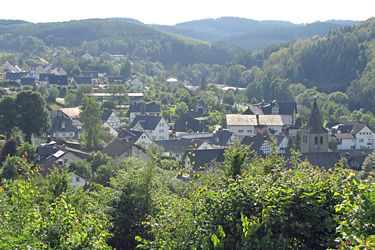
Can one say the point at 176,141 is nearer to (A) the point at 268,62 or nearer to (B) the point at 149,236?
(B) the point at 149,236

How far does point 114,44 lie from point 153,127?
128 metres

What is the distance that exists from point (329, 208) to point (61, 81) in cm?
7701

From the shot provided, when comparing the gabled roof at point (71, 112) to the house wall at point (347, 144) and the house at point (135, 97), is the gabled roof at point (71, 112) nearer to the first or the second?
the house at point (135, 97)

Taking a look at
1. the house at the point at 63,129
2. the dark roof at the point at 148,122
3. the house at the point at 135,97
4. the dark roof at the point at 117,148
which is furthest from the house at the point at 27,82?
the dark roof at the point at 117,148

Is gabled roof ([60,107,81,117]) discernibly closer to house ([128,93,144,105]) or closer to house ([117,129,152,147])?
house ([117,129,152,147])

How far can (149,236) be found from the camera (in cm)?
1237

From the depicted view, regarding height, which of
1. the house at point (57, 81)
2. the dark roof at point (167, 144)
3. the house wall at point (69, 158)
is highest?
the house at point (57, 81)

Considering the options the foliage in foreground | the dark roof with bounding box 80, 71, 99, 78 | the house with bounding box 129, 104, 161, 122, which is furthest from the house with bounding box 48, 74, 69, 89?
the foliage in foreground

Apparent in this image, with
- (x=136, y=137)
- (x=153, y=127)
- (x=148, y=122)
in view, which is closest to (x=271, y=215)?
(x=136, y=137)

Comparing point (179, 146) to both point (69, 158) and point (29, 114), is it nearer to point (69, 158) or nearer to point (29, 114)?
point (69, 158)

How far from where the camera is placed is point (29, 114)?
42.8 metres

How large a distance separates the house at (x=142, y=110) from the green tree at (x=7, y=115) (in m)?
24.0

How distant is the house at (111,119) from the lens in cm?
5991

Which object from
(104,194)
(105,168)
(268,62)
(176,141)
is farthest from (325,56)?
(104,194)
